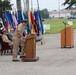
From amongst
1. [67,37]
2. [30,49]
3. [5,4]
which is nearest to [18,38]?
[30,49]

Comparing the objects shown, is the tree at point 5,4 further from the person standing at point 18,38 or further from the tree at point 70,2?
the tree at point 70,2

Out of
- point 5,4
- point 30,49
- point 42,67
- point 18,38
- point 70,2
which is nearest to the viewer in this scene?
point 42,67

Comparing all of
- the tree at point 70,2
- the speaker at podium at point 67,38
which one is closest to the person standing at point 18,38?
the speaker at podium at point 67,38

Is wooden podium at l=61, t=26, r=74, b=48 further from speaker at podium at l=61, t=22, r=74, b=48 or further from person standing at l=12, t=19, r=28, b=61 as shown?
person standing at l=12, t=19, r=28, b=61

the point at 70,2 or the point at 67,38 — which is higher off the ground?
the point at 70,2

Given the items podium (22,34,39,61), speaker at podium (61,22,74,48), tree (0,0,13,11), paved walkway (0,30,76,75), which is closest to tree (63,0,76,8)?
tree (0,0,13,11)

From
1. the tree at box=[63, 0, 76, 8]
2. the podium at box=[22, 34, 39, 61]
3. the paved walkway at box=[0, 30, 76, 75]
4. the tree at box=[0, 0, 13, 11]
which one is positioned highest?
the tree at box=[0, 0, 13, 11]

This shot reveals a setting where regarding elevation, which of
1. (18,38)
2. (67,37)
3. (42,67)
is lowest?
(42,67)

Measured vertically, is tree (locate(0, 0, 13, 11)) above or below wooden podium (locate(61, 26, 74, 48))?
above

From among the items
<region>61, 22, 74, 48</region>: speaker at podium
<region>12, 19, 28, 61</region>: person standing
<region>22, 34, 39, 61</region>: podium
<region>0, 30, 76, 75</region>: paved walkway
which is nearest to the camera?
<region>0, 30, 76, 75</region>: paved walkway

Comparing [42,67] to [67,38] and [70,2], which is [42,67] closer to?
[67,38]

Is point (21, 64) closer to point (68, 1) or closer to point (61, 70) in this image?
point (61, 70)

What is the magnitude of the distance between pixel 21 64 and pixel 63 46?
7460mm

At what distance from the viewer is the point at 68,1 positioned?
79.0 metres
